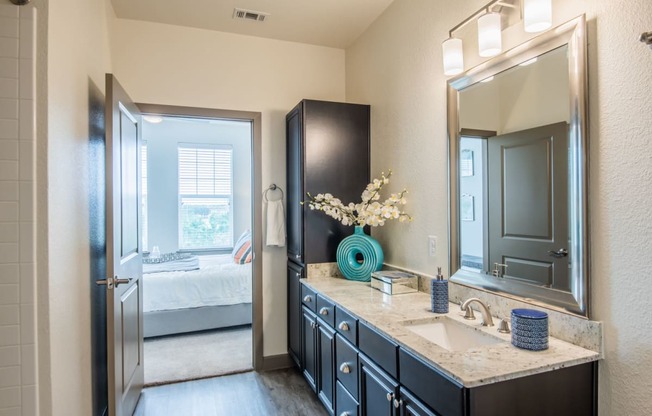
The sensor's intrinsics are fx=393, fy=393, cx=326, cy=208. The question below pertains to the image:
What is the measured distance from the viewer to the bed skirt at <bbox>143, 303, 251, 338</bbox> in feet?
12.9

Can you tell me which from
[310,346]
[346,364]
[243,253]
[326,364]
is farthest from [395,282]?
[243,253]

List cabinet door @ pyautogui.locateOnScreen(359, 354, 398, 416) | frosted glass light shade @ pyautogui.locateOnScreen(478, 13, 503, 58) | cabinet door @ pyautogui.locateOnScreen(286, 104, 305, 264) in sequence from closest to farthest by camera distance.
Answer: cabinet door @ pyautogui.locateOnScreen(359, 354, 398, 416), frosted glass light shade @ pyautogui.locateOnScreen(478, 13, 503, 58), cabinet door @ pyautogui.locateOnScreen(286, 104, 305, 264)

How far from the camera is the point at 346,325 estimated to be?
2.04 meters

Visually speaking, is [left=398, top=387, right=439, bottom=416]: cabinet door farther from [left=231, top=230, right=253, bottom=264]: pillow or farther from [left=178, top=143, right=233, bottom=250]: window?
[left=178, top=143, right=233, bottom=250]: window

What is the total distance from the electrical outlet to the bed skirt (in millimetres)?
2550

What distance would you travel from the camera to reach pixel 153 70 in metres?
2.96

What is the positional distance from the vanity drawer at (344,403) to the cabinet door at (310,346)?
397 millimetres

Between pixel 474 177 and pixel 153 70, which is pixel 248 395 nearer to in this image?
pixel 474 177

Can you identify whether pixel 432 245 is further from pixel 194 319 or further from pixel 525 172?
pixel 194 319

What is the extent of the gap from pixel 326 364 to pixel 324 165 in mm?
1365

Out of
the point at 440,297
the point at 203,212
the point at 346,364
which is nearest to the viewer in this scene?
the point at 440,297

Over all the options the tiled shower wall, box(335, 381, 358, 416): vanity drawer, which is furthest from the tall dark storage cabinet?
the tiled shower wall

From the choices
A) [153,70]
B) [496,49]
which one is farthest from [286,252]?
[496,49]

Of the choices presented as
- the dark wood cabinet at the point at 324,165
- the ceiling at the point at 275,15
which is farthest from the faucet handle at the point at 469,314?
the ceiling at the point at 275,15
